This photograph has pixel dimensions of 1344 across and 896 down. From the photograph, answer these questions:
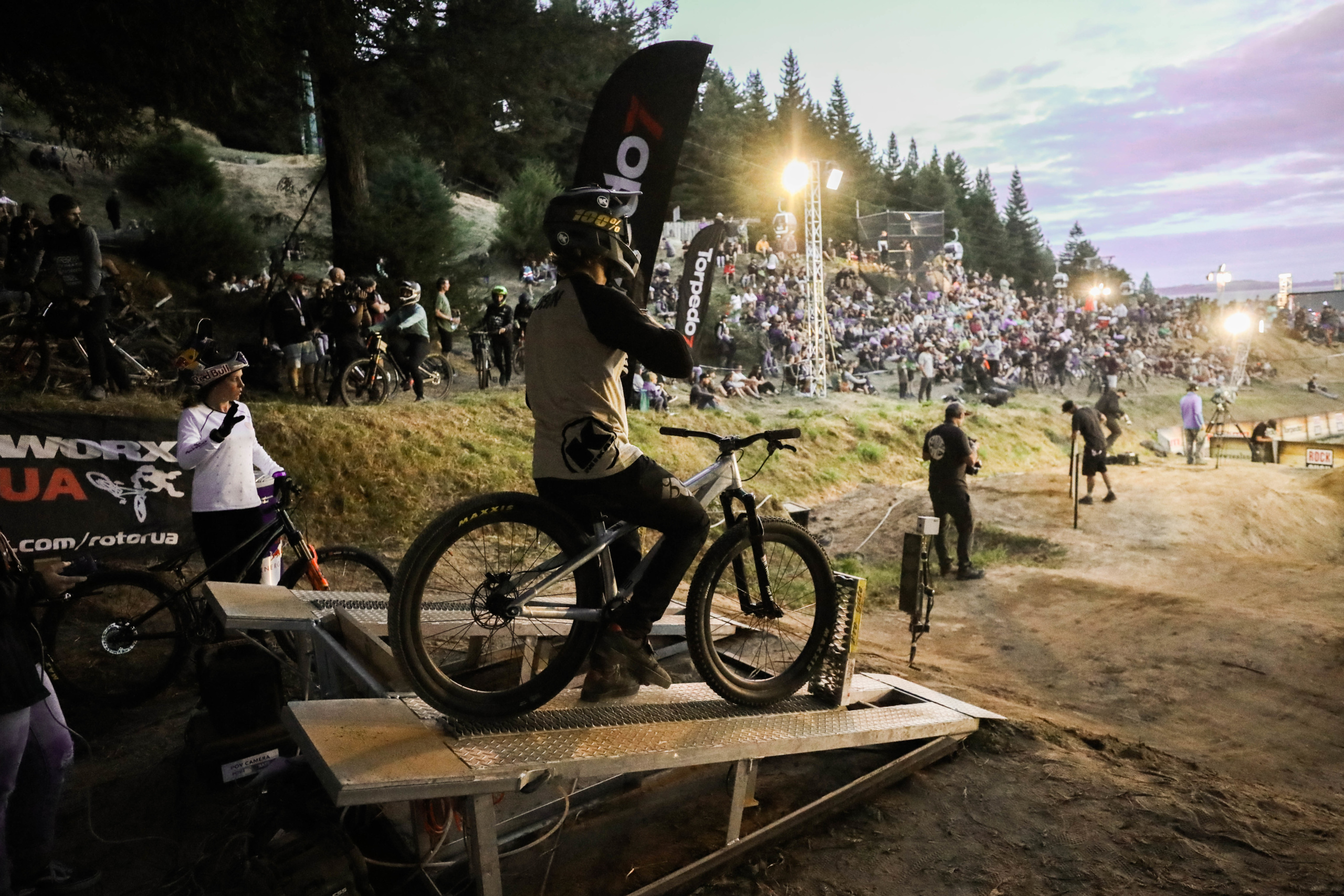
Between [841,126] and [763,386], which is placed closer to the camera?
[763,386]

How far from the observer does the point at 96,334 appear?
30.0ft

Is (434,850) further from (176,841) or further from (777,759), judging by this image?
(777,759)

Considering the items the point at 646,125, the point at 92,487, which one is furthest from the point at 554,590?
the point at 646,125

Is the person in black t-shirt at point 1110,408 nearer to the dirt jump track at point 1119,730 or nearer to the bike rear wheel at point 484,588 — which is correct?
the dirt jump track at point 1119,730

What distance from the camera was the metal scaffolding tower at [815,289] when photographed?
24.4 meters

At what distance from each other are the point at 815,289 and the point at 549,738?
22.8 metres

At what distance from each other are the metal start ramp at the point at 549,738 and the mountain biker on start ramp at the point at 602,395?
299 mm

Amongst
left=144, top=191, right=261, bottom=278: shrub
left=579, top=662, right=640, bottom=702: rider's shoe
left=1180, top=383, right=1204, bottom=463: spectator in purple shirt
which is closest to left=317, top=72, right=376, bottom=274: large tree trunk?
left=144, top=191, right=261, bottom=278: shrub

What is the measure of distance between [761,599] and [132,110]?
35.3 ft

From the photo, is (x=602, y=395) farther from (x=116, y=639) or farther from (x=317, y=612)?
(x=116, y=639)

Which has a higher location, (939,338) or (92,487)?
(939,338)

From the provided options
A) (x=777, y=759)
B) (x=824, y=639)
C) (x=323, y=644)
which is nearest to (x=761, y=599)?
(x=824, y=639)

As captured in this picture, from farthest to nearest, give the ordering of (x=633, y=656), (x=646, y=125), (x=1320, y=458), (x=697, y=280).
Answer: (x=1320, y=458)
(x=697, y=280)
(x=646, y=125)
(x=633, y=656)

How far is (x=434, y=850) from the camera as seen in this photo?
9.89 feet
